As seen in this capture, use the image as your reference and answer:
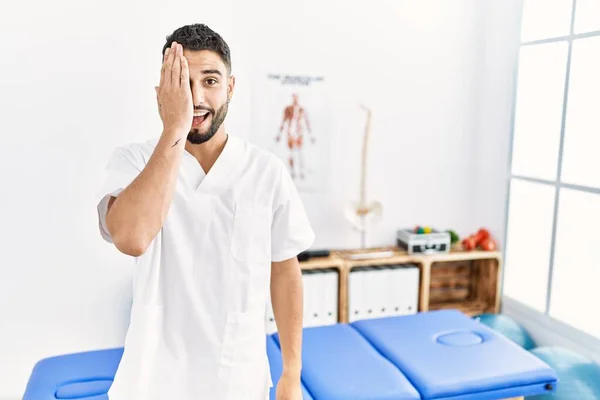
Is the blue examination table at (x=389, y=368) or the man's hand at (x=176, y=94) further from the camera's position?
the blue examination table at (x=389, y=368)

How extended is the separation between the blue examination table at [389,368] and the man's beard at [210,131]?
89cm

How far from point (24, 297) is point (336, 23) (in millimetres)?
2061

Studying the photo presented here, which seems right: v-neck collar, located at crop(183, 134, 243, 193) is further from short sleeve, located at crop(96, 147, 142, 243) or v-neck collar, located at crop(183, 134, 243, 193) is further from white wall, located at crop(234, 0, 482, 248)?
white wall, located at crop(234, 0, 482, 248)

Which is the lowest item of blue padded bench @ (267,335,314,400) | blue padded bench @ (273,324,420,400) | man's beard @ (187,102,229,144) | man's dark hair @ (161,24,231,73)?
blue padded bench @ (267,335,314,400)

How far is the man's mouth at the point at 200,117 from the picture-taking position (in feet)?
3.96

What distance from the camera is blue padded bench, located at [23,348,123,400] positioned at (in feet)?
5.78

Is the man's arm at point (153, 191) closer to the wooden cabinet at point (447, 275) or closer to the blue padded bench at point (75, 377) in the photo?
the blue padded bench at point (75, 377)

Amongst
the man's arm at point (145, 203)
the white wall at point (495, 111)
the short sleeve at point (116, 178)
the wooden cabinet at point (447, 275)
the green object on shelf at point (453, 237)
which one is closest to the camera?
the man's arm at point (145, 203)

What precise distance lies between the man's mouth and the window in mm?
2032

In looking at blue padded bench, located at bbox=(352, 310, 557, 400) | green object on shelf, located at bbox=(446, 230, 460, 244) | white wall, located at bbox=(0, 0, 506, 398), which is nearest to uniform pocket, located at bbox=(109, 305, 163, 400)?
blue padded bench, located at bbox=(352, 310, 557, 400)

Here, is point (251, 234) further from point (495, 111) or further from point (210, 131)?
point (495, 111)

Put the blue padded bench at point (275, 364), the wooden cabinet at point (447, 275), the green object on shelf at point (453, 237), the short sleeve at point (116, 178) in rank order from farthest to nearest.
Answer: the green object on shelf at point (453, 237)
the wooden cabinet at point (447, 275)
the blue padded bench at point (275, 364)
the short sleeve at point (116, 178)

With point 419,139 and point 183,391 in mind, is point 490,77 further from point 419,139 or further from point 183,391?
point 183,391

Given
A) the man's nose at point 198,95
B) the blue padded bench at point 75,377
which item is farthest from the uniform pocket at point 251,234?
the blue padded bench at point 75,377
